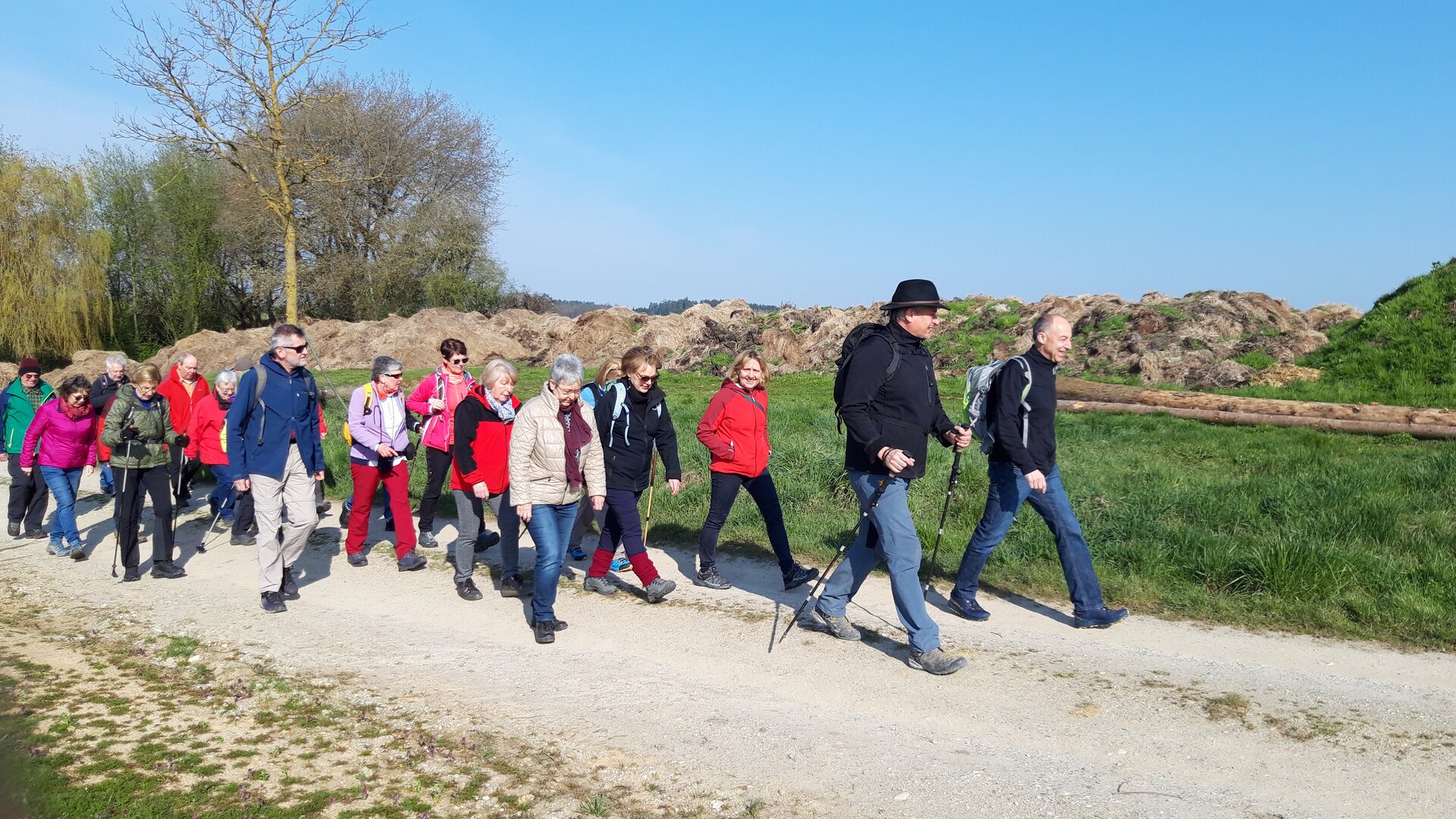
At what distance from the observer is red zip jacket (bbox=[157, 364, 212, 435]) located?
10.4 metres

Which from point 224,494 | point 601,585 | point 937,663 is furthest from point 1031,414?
point 224,494

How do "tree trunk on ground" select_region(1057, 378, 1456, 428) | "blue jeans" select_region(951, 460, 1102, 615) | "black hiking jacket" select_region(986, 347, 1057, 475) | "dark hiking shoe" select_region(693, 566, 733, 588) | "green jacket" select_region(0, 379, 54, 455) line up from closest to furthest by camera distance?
"black hiking jacket" select_region(986, 347, 1057, 475), "blue jeans" select_region(951, 460, 1102, 615), "dark hiking shoe" select_region(693, 566, 733, 588), "green jacket" select_region(0, 379, 54, 455), "tree trunk on ground" select_region(1057, 378, 1456, 428)

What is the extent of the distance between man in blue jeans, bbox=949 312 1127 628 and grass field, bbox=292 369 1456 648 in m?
0.71

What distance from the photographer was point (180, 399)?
1053cm

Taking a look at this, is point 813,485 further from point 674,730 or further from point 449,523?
point 674,730

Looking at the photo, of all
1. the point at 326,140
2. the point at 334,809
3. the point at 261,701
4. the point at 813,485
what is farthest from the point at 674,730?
the point at 326,140

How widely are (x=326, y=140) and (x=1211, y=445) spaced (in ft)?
111

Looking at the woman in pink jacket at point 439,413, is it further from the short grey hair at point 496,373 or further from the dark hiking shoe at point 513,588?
the short grey hair at point 496,373

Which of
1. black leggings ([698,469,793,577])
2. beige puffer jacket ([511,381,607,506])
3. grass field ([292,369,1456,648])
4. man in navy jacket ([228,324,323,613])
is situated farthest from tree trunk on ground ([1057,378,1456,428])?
man in navy jacket ([228,324,323,613])

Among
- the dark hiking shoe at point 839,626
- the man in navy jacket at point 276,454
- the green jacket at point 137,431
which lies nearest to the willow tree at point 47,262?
the green jacket at point 137,431

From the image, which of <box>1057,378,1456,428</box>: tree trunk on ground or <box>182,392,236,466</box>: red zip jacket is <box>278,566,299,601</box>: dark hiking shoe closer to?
<box>182,392,236,466</box>: red zip jacket

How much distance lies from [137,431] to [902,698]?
670 cm

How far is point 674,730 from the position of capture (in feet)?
16.4

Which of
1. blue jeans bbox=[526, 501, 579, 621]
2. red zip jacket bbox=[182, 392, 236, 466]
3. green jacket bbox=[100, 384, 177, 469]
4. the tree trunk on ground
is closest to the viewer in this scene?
blue jeans bbox=[526, 501, 579, 621]
